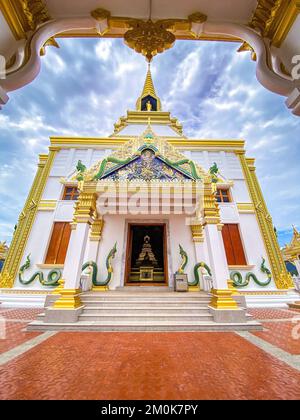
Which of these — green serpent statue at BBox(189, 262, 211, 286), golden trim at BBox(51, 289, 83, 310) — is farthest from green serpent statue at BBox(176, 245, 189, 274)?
golden trim at BBox(51, 289, 83, 310)

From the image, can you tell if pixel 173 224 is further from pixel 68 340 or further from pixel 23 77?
pixel 23 77

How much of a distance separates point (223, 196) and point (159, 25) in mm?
7704

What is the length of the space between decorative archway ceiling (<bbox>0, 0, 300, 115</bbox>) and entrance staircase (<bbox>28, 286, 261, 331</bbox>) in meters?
4.02

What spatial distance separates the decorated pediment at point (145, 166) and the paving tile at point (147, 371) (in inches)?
159

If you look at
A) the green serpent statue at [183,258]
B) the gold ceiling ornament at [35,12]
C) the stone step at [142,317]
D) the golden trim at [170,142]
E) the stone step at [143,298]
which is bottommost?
the stone step at [142,317]

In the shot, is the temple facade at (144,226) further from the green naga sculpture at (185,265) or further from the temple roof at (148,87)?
the temple roof at (148,87)

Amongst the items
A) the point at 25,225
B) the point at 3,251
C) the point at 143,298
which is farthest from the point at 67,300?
the point at 3,251

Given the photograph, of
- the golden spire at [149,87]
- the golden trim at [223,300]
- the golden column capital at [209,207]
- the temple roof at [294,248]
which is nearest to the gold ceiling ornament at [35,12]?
the golden column capital at [209,207]

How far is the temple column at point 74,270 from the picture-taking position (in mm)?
3797

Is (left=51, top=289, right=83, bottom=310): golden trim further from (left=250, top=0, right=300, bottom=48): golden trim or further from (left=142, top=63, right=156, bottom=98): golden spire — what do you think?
(left=142, top=63, right=156, bottom=98): golden spire

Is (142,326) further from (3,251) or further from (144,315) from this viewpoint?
(3,251)

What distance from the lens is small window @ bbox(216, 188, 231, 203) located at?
28.3 feet

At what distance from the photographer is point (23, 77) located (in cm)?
173
